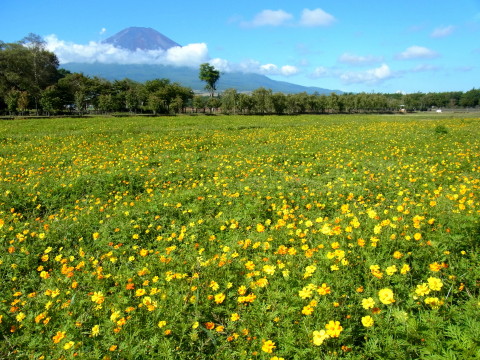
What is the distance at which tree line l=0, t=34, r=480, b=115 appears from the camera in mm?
51250

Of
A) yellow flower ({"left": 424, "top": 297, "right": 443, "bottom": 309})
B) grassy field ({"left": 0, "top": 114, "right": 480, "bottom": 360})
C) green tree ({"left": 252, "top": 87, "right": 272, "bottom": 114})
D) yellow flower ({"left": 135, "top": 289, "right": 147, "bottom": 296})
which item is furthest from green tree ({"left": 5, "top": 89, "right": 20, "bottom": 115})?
yellow flower ({"left": 424, "top": 297, "right": 443, "bottom": 309})

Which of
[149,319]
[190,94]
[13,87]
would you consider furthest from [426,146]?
[190,94]

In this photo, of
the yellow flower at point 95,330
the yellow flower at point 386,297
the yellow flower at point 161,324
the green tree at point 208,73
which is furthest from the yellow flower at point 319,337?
the green tree at point 208,73

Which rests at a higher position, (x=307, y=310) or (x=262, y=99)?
(x=262, y=99)

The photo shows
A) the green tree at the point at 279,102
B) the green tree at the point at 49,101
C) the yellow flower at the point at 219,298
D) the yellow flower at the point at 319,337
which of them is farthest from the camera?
the green tree at the point at 279,102

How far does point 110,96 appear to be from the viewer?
6231 cm

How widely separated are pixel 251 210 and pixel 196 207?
1.12 m

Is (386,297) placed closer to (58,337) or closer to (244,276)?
(244,276)

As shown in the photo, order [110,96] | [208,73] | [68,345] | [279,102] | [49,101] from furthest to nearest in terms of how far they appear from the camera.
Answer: [208,73], [279,102], [110,96], [49,101], [68,345]

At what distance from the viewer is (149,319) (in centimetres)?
282

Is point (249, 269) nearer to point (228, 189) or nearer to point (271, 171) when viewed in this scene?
point (228, 189)

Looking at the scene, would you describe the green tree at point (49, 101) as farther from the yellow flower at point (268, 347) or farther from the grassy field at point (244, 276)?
the yellow flower at point (268, 347)

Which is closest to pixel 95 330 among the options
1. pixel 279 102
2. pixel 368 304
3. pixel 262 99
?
pixel 368 304

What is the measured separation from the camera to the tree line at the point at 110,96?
51.2 m
